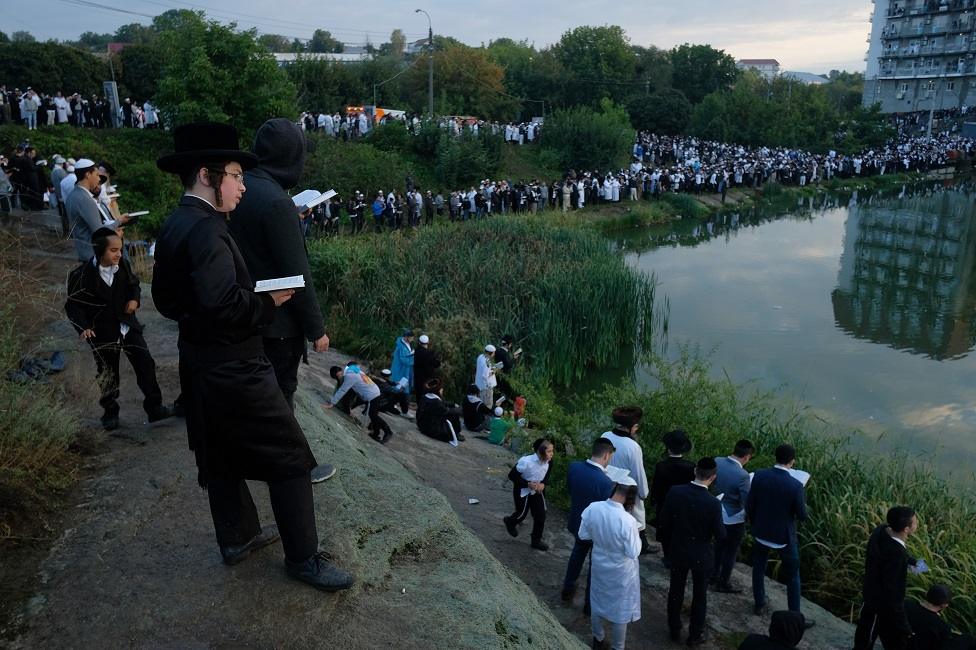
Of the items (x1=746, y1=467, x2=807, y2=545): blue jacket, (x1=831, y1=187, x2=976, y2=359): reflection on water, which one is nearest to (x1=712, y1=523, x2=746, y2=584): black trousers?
(x1=746, y1=467, x2=807, y2=545): blue jacket

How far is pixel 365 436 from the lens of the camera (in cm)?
712

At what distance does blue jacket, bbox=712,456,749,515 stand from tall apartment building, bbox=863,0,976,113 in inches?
2723

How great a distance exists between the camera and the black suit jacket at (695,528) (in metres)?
4.74

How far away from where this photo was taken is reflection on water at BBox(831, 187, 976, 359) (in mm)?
14930

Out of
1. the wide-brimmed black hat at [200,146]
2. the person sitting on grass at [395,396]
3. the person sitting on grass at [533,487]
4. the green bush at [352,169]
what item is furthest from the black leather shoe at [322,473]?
the green bush at [352,169]

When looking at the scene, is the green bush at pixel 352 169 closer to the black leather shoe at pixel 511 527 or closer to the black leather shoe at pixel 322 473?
the black leather shoe at pixel 511 527

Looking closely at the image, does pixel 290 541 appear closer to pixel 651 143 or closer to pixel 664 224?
pixel 664 224

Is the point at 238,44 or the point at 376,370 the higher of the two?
the point at 238,44

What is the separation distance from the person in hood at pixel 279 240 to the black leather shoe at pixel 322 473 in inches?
23.9

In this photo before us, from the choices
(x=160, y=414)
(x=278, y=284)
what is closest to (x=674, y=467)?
(x=160, y=414)

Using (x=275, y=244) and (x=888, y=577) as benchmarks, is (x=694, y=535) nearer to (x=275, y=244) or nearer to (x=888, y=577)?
(x=888, y=577)

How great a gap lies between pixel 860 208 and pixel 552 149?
556 inches

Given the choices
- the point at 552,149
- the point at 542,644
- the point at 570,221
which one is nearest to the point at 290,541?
the point at 542,644

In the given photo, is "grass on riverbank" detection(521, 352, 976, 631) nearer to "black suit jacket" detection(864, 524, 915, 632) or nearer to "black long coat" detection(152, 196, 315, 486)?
"black suit jacket" detection(864, 524, 915, 632)
